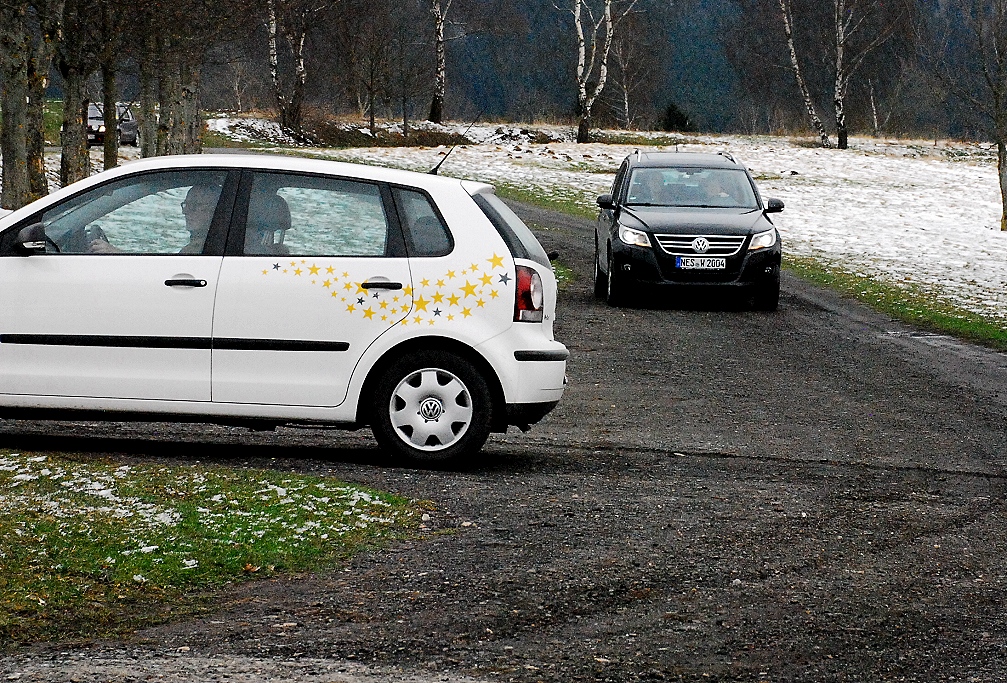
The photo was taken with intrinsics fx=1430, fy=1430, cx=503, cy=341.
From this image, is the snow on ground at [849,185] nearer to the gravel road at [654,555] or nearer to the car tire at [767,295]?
the car tire at [767,295]

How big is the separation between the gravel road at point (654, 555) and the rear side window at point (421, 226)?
1177 millimetres

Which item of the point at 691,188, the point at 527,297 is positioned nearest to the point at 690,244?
the point at 691,188

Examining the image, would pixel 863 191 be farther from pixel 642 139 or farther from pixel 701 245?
pixel 701 245

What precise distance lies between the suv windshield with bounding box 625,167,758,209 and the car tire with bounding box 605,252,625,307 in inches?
37.1

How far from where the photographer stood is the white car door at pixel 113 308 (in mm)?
7500

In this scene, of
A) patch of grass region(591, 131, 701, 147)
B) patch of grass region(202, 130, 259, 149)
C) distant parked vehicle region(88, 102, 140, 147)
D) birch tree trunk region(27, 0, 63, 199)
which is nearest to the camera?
birch tree trunk region(27, 0, 63, 199)

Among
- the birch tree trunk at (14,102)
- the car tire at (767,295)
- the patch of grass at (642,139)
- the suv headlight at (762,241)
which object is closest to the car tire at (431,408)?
the suv headlight at (762,241)

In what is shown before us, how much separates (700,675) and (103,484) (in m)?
3.42

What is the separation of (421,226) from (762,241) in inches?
353

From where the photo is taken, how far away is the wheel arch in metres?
7.52

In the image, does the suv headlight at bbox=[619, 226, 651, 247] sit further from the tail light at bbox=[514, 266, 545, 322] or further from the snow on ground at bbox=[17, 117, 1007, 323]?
the tail light at bbox=[514, 266, 545, 322]

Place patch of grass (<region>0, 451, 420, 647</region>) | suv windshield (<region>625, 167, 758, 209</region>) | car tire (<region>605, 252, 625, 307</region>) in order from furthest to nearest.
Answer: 1. suv windshield (<region>625, 167, 758, 209</region>)
2. car tire (<region>605, 252, 625, 307</region>)
3. patch of grass (<region>0, 451, 420, 647</region>)

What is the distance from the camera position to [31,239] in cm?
750

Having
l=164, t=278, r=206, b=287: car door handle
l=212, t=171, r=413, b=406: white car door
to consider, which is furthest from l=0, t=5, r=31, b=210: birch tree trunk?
l=212, t=171, r=413, b=406: white car door
